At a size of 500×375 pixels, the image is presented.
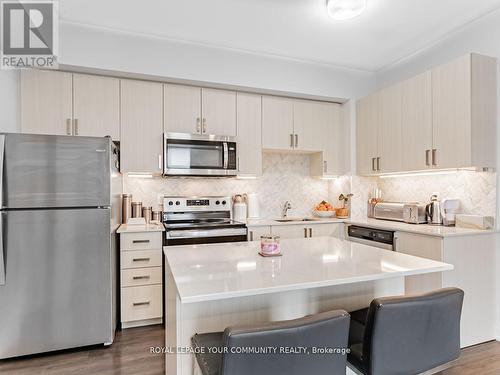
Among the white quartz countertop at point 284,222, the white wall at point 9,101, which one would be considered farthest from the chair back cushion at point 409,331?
the white wall at point 9,101

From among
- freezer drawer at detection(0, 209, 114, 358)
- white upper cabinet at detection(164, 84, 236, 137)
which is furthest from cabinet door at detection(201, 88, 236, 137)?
freezer drawer at detection(0, 209, 114, 358)

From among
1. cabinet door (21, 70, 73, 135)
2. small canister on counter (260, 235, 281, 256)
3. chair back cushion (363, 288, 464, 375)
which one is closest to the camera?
chair back cushion (363, 288, 464, 375)

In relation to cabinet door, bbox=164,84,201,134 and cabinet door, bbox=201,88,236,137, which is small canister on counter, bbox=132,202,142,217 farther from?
cabinet door, bbox=201,88,236,137

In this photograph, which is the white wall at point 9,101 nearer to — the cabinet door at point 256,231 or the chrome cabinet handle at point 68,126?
the chrome cabinet handle at point 68,126

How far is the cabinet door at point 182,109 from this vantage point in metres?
3.21

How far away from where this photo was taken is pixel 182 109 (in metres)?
3.26

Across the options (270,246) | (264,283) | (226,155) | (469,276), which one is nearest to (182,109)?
(226,155)

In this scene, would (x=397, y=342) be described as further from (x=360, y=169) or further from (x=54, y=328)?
(x=360, y=169)

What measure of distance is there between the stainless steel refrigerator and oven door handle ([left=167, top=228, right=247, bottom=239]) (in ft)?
2.02

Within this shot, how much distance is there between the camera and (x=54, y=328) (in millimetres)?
2301

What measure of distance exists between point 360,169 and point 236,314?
2.78m

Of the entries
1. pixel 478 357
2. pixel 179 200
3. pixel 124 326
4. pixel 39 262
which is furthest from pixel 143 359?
pixel 478 357

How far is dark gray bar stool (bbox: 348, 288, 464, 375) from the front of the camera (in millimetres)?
1187

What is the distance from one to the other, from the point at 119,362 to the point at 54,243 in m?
1.00
